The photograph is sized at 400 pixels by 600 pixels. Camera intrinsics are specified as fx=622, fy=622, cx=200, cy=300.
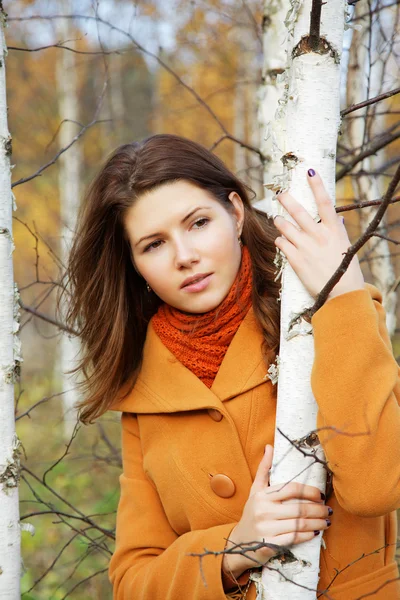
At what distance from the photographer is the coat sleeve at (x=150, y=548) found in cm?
174

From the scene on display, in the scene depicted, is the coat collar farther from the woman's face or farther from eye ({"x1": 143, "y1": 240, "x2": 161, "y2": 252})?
eye ({"x1": 143, "y1": 240, "x2": 161, "y2": 252})

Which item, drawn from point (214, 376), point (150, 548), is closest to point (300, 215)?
point (214, 376)

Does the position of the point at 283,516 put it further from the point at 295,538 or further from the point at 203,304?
the point at 203,304

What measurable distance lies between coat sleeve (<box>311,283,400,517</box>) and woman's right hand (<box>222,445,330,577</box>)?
3.9 inches

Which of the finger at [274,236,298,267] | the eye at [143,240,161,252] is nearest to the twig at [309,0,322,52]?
the finger at [274,236,298,267]

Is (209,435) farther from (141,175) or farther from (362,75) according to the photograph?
(362,75)

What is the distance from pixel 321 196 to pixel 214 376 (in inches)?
31.4

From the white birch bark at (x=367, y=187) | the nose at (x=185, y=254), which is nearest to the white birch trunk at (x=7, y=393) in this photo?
the nose at (x=185, y=254)

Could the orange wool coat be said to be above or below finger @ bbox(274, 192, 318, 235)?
below

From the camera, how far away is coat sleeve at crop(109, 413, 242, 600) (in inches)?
68.4

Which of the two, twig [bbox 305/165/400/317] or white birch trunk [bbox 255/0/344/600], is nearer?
twig [bbox 305/165/400/317]

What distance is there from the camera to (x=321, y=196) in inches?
53.2

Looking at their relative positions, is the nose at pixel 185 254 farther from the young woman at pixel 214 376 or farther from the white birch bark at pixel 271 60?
the white birch bark at pixel 271 60

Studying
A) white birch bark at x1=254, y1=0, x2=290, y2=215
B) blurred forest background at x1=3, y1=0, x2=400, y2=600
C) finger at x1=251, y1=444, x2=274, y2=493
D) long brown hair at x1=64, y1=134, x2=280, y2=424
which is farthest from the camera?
blurred forest background at x1=3, y1=0, x2=400, y2=600
